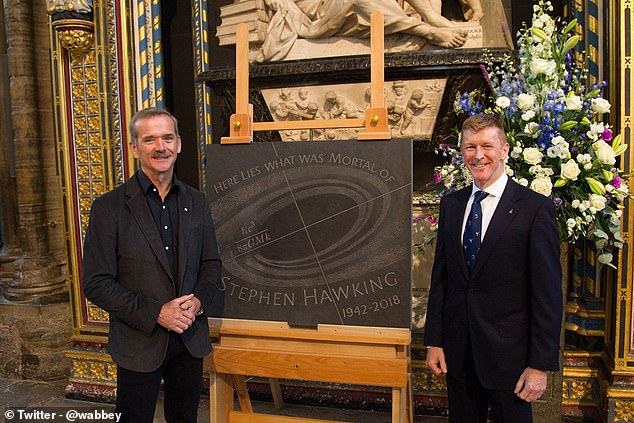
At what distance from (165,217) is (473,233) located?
3.48ft

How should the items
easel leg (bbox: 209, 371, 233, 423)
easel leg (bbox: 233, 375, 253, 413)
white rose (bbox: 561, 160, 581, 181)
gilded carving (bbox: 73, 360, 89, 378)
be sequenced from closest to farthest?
white rose (bbox: 561, 160, 581, 181) < easel leg (bbox: 209, 371, 233, 423) < easel leg (bbox: 233, 375, 253, 413) < gilded carving (bbox: 73, 360, 89, 378)

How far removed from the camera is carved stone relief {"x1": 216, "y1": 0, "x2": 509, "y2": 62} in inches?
127

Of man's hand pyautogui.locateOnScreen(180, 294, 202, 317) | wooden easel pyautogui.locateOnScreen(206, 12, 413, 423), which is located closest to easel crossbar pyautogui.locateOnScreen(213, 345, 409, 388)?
wooden easel pyautogui.locateOnScreen(206, 12, 413, 423)

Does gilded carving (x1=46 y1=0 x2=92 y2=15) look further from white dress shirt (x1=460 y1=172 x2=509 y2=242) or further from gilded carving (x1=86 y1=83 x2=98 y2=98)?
white dress shirt (x1=460 y1=172 x2=509 y2=242)

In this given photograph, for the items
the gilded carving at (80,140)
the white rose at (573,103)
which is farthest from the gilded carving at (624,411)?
the gilded carving at (80,140)

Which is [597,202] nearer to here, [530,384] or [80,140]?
[530,384]

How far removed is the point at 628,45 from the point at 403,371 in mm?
1920

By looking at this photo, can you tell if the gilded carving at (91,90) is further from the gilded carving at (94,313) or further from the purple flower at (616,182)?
the purple flower at (616,182)

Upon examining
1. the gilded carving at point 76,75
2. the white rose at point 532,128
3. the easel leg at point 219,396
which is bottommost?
the easel leg at point 219,396

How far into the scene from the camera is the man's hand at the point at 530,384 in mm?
1825

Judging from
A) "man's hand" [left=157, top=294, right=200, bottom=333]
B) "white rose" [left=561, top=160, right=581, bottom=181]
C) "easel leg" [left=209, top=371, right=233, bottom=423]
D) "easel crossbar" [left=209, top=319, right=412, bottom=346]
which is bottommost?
"easel leg" [left=209, top=371, right=233, bottom=423]

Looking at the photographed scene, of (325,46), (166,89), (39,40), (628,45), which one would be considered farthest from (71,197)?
(628,45)

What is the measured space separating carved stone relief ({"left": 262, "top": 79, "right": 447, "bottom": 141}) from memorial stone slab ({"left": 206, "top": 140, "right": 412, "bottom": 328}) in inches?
37.0

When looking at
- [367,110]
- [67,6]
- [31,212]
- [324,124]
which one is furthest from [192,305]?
[31,212]
